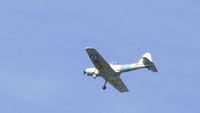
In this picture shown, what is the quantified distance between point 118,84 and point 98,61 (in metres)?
6.07

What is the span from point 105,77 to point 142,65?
152 inches

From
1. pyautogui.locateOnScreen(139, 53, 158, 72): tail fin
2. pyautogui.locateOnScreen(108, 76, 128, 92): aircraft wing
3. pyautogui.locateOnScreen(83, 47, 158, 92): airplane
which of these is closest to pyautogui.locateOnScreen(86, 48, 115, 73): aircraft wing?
pyautogui.locateOnScreen(83, 47, 158, 92): airplane

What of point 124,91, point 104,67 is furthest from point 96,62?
point 124,91

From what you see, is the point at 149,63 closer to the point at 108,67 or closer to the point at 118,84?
the point at 108,67

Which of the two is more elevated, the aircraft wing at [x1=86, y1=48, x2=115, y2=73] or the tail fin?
the aircraft wing at [x1=86, y1=48, x2=115, y2=73]

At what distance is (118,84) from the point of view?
10200 centimetres

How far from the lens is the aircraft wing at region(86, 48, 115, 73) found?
95481 mm

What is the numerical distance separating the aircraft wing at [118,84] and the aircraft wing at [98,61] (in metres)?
2.12

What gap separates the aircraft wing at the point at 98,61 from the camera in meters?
95.5

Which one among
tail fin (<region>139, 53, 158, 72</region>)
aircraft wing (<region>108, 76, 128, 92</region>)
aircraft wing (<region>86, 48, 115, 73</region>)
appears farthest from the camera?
aircraft wing (<region>108, 76, 128, 92</region>)

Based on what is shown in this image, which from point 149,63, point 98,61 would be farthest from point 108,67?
point 149,63

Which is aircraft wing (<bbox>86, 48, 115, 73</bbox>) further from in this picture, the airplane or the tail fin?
the tail fin

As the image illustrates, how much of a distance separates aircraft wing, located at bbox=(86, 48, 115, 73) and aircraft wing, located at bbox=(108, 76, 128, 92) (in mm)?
2119

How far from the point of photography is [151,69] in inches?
3819
